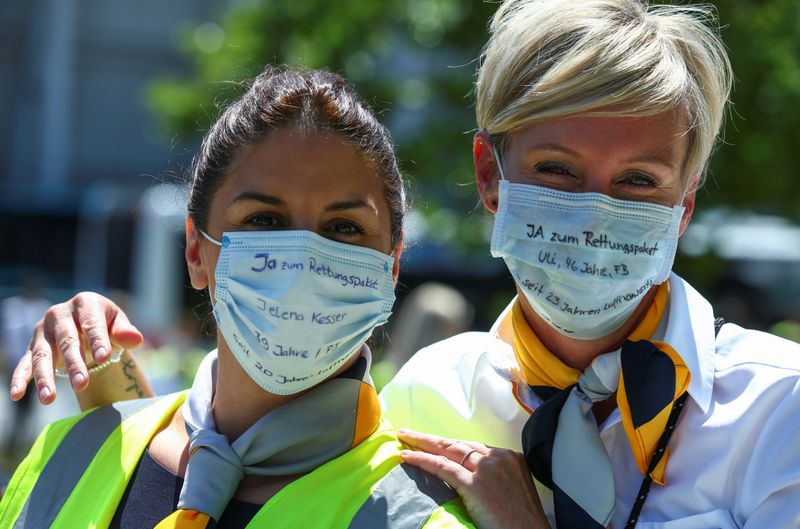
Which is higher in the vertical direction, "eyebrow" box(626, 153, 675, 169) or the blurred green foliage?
"eyebrow" box(626, 153, 675, 169)

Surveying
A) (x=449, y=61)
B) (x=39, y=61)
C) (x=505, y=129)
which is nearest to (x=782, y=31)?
(x=449, y=61)

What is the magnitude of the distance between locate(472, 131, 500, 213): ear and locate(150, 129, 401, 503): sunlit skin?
16.4 inches

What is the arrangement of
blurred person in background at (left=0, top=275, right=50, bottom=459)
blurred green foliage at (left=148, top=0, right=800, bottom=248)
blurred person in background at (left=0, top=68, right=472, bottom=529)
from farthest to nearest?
blurred person in background at (left=0, top=275, right=50, bottom=459) → blurred green foliage at (left=148, top=0, right=800, bottom=248) → blurred person in background at (left=0, top=68, right=472, bottom=529)

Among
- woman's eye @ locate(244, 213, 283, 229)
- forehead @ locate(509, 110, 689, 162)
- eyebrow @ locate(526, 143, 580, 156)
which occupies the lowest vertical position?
woman's eye @ locate(244, 213, 283, 229)

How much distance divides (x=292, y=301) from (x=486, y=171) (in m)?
0.72

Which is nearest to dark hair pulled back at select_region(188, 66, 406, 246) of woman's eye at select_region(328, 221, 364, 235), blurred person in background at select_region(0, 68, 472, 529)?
blurred person in background at select_region(0, 68, 472, 529)

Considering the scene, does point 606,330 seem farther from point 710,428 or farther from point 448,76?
point 448,76

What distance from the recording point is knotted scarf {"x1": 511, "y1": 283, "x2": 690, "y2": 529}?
2.13 metres

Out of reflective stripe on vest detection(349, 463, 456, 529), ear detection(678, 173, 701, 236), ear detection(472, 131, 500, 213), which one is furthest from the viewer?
ear detection(472, 131, 500, 213)

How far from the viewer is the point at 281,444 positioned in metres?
2.09

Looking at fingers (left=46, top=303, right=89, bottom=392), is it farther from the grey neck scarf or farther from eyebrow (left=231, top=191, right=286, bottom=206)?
eyebrow (left=231, top=191, right=286, bottom=206)

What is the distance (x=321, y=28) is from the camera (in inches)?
353

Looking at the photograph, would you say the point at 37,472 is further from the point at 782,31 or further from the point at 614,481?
the point at 782,31

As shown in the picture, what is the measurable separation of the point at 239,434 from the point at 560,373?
0.76 m
